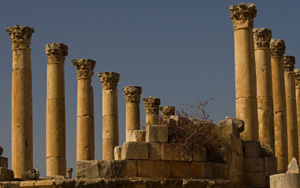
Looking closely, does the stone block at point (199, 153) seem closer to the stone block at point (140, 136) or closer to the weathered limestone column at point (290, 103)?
the stone block at point (140, 136)

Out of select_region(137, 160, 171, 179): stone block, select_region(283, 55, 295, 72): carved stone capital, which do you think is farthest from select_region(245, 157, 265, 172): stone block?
select_region(283, 55, 295, 72): carved stone capital

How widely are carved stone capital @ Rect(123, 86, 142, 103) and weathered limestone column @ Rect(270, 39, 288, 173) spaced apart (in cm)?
1009

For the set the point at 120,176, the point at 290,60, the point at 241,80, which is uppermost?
the point at 290,60

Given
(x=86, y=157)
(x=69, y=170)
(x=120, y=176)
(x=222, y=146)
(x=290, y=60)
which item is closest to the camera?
(x=120, y=176)

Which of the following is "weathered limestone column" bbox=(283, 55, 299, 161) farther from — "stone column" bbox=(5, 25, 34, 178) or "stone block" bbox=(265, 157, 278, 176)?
"stone block" bbox=(265, 157, 278, 176)

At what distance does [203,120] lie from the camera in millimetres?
21781

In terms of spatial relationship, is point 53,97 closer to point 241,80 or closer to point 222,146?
point 241,80

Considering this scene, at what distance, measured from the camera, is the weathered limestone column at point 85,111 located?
34.9 metres

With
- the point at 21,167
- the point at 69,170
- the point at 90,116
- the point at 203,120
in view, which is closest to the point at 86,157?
the point at 90,116

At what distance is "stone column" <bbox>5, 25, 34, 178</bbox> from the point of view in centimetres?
3016

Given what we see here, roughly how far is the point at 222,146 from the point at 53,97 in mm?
11830

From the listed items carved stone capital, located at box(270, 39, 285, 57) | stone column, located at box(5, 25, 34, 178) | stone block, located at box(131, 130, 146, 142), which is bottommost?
stone block, located at box(131, 130, 146, 142)

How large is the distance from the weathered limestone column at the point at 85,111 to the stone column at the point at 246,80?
10450 millimetres

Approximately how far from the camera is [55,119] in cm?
3144
